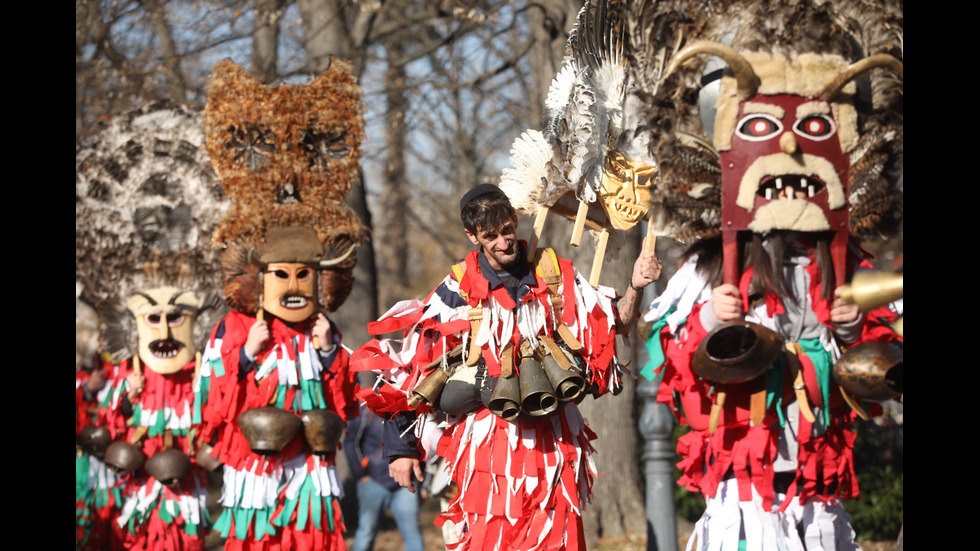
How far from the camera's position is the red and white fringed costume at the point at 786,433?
3275 mm

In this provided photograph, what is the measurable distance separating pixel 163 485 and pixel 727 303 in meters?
4.54

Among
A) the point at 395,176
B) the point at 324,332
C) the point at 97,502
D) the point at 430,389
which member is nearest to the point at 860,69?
the point at 430,389

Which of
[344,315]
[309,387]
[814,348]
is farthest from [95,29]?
[814,348]

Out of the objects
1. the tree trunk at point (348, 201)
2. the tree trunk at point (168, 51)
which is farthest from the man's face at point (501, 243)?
the tree trunk at point (168, 51)

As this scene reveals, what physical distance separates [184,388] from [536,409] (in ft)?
12.0

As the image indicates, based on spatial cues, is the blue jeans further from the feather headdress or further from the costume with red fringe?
the costume with red fringe

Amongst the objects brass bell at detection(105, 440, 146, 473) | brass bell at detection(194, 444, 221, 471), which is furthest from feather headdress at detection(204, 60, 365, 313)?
brass bell at detection(105, 440, 146, 473)

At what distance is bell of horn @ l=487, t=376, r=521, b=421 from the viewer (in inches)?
137

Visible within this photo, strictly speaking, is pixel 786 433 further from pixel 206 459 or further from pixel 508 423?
pixel 206 459

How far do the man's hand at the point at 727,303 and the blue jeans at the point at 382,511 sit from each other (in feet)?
11.8

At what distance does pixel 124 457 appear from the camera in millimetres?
6172

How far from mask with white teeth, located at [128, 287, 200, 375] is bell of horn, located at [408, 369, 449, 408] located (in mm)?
3100

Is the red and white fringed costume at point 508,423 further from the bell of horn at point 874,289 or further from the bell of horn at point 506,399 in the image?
the bell of horn at point 874,289

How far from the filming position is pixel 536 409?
3.54m
